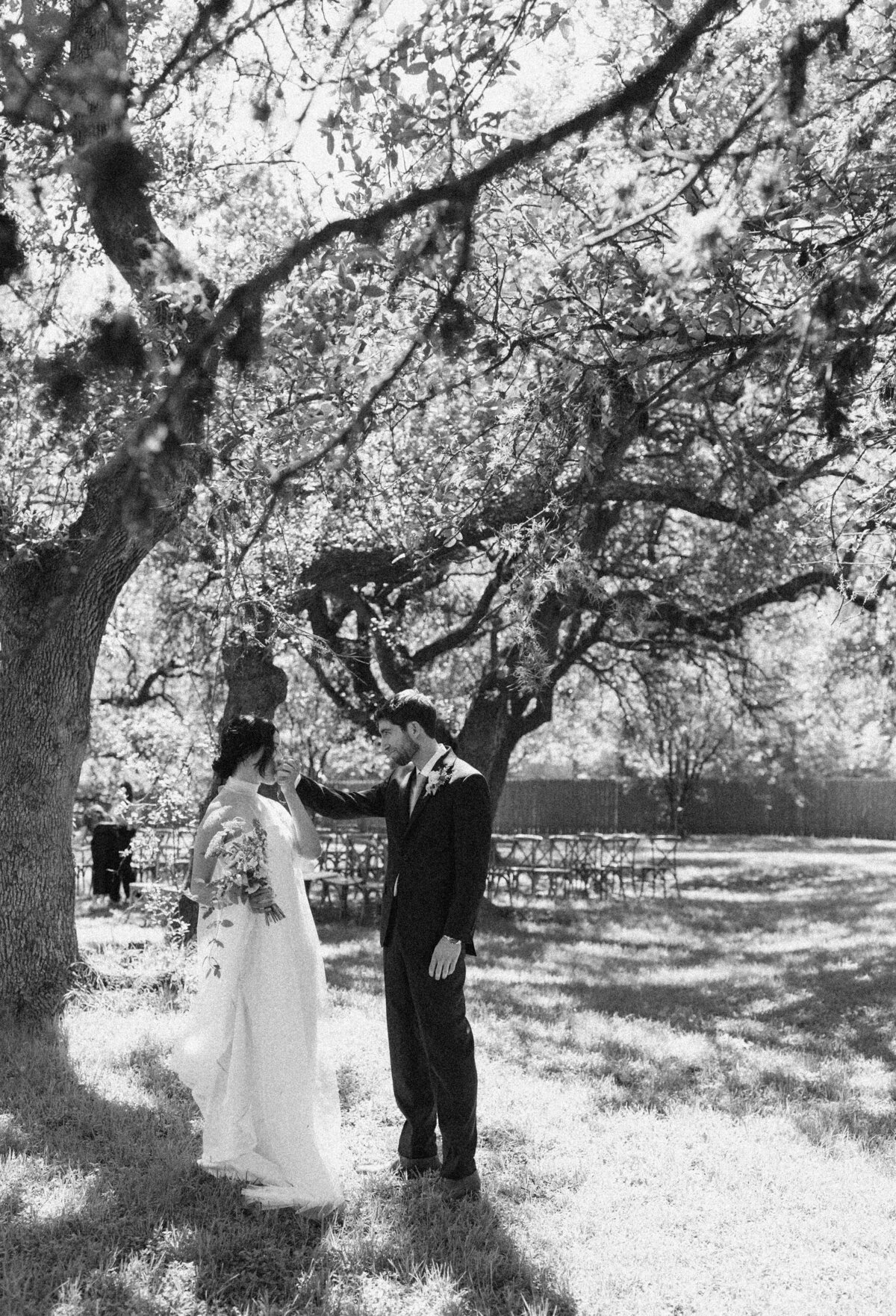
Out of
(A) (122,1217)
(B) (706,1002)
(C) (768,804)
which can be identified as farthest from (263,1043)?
(C) (768,804)

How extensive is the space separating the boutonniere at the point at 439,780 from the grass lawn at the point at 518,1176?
1.62 metres

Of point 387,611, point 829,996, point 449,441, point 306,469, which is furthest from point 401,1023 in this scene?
point 387,611

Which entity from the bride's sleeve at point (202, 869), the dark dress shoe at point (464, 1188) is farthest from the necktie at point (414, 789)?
the dark dress shoe at point (464, 1188)

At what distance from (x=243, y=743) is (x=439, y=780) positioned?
837 millimetres

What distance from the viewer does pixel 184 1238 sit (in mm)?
4410

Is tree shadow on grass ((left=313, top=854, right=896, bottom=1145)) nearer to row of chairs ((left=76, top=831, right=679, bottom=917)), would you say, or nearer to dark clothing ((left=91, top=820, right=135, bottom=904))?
row of chairs ((left=76, top=831, right=679, bottom=917))

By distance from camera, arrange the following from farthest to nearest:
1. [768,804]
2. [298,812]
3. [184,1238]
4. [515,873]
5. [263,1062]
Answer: [768,804], [515,873], [298,812], [263,1062], [184,1238]

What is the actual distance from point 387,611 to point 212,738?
5.73 meters

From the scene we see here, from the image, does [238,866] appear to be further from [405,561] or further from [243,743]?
[405,561]

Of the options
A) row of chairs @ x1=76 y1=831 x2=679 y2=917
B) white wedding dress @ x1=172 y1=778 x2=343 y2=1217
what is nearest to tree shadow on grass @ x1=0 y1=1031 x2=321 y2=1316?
white wedding dress @ x1=172 y1=778 x2=343 y2=1217

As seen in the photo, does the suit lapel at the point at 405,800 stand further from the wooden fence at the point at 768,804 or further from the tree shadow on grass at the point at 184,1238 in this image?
the wooden fence at the point at 768,804

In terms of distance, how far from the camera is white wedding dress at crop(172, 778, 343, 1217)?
4715mm

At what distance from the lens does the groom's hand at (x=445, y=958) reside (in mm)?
4828

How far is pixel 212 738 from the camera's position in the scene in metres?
9.35
